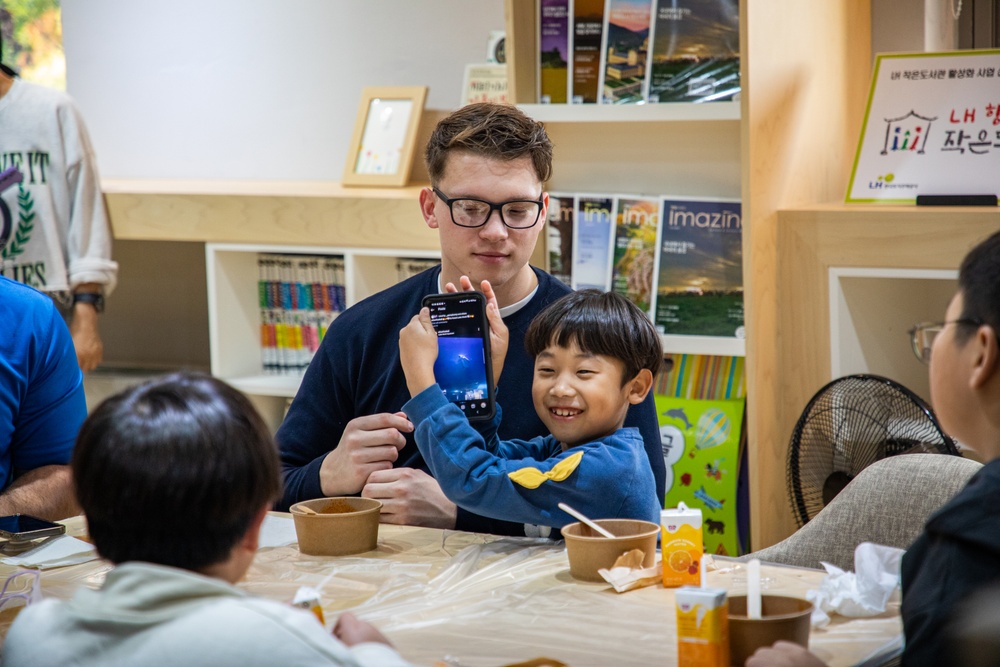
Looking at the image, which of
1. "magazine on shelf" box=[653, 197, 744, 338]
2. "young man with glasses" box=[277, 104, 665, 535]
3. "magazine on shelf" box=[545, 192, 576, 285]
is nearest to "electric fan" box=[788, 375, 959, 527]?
"magazine on shelf" box=[653, 197, 744, 338]

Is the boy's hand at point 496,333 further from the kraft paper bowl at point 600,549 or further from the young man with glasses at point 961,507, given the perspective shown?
the young man with glasses at point 961,507

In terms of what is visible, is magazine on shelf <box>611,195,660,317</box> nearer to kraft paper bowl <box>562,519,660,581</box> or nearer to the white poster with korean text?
the white poster with korean text

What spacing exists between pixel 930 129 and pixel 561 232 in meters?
0.95

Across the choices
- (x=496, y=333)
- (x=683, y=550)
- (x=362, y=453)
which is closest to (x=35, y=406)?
(x=362, y=453)

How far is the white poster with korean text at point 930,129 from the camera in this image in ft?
8.61

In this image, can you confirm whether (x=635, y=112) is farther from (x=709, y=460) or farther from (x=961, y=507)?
(x=961, y=507)

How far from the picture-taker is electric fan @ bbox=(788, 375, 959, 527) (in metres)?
2.36

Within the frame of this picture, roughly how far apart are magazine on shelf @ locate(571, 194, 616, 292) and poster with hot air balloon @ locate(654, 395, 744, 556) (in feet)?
1.28

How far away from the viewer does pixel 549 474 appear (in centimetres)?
161

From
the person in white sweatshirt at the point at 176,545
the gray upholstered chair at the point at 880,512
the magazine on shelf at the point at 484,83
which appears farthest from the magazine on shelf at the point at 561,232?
the person in white sweatshirt at the point at 176,545

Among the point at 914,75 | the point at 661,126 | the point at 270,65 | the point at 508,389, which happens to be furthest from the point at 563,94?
the point at 270,65

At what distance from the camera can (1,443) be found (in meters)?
1.91

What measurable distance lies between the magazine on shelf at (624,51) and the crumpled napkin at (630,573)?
65.3 inches

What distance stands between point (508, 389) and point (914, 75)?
141cm
